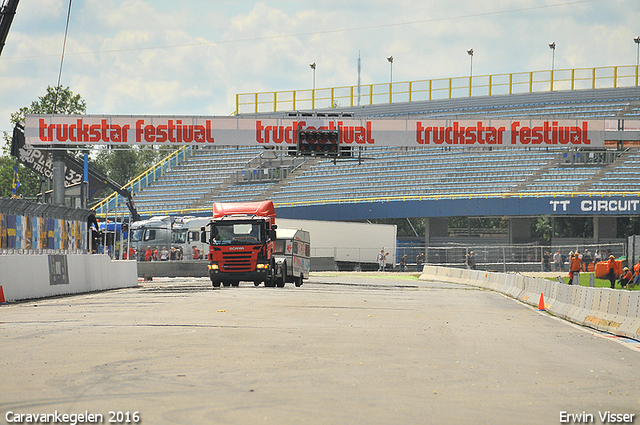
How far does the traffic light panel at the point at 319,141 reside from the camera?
127 feet

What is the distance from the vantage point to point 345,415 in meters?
6.29

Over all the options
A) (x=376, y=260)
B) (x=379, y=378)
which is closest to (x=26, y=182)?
(x=376, y=260)

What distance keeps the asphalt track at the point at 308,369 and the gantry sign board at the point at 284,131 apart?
24028 millimetres

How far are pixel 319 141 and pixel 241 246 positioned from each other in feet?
37.0

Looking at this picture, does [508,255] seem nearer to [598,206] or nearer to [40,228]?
[598,206]

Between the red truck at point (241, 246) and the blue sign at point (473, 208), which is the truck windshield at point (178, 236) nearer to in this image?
the blue sign at point (473, 208)

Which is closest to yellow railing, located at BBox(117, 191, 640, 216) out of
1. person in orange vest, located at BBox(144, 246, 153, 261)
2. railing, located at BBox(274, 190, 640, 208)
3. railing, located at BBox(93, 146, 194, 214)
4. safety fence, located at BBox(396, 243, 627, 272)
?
railing, located at BBox(274, 190, 640, 208)

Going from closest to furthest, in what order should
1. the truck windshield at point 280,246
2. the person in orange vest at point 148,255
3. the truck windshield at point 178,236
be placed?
the truck windshield at point 280,246, the person in orange vest at point 148,255, the truck windshield at point 178,236

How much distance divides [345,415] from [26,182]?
87.5m

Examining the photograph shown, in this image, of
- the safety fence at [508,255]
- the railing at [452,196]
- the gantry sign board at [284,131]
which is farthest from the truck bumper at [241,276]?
the railing at [452,196]

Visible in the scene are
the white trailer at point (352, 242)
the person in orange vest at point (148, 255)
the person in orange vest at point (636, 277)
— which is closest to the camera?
the person in orange vest at point (636, 277)

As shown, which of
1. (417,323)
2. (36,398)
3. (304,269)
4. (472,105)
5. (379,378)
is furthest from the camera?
(472,105)

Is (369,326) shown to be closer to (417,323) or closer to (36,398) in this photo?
(417,323)

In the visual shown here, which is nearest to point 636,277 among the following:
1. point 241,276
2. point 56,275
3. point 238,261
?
point 241,276
